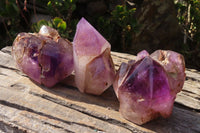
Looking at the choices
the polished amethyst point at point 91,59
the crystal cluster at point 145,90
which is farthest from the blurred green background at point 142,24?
the crystal cluster at point 145,90

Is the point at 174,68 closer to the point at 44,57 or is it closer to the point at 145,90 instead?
the point at 145,90

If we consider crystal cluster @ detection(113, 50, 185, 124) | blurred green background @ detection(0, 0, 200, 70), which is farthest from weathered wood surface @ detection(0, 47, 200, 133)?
blurred green background @ detection(0, 0, 200, 70)

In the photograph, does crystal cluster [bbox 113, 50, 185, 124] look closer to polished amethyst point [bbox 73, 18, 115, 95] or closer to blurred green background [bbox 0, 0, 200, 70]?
polished amethyst point [bbox 73, 18, 115, 95]

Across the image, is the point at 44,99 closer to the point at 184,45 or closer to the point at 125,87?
the point at 125,87

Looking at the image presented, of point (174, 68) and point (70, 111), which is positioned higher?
point (174, 68)

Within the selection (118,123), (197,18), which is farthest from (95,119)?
(197,18)

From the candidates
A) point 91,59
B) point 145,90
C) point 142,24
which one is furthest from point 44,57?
point 142,24
